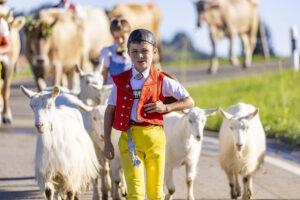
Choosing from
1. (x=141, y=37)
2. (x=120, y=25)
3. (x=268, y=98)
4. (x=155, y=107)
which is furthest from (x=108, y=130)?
(x=268, y=98)

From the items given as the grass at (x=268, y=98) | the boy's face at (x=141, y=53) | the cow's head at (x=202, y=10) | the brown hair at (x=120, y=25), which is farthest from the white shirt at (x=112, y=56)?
the cow's head at (x=202, y=10)

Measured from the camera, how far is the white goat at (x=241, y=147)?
841 cm

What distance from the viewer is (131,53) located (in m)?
6.01

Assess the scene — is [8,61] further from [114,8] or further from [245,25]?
[245,25]

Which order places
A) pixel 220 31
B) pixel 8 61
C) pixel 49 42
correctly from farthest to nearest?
pixel 220 31
pixel 49 42
pixel 8 61

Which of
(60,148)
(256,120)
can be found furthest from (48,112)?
(256,120)

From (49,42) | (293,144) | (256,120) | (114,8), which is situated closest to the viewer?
(256,120)

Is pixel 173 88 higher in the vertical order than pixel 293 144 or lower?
higher

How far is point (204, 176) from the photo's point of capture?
32.4ft

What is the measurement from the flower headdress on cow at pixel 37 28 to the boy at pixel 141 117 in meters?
9.20

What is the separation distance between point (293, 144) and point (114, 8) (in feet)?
37.7

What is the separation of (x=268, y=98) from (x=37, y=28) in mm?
5766

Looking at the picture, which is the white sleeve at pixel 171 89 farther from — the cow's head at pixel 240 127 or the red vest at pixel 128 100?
the cow's head at pixel 240 127

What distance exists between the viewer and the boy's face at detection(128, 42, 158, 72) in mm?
5938
